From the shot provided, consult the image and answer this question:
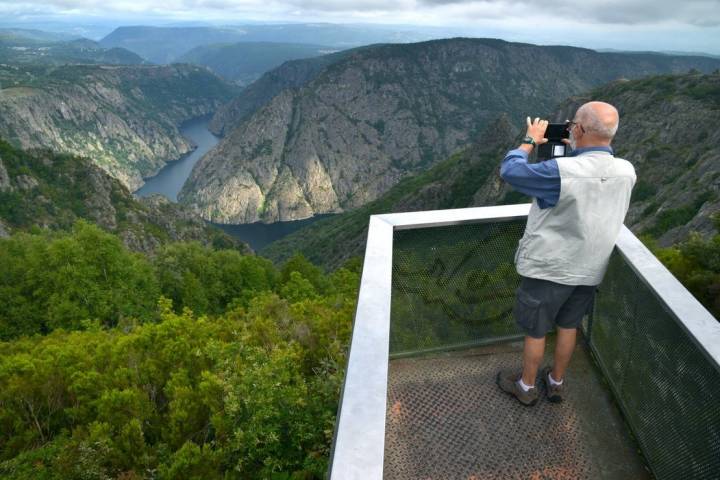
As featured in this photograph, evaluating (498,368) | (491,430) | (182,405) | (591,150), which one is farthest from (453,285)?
(182,405)

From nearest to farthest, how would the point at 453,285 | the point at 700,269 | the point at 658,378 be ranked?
the point at 658,378
the point at 453,285
the point at 700,269

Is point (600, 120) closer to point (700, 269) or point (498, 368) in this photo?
point (498, 368)

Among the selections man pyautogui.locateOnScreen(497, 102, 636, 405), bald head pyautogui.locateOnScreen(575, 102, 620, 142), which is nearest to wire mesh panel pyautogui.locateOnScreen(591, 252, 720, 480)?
man pyautogui.locateOnScreen(497, 102, 636, 405)

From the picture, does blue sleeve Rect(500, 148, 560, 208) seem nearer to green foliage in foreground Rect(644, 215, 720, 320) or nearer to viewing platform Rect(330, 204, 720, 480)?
viewing platform Rect(330, 204, 720, 480)

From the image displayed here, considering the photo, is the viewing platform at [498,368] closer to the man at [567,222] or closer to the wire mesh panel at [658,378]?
the wire mesh panel at [658,378]

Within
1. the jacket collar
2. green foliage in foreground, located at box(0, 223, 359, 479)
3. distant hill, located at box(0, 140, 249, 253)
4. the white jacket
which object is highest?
the jacket collar
